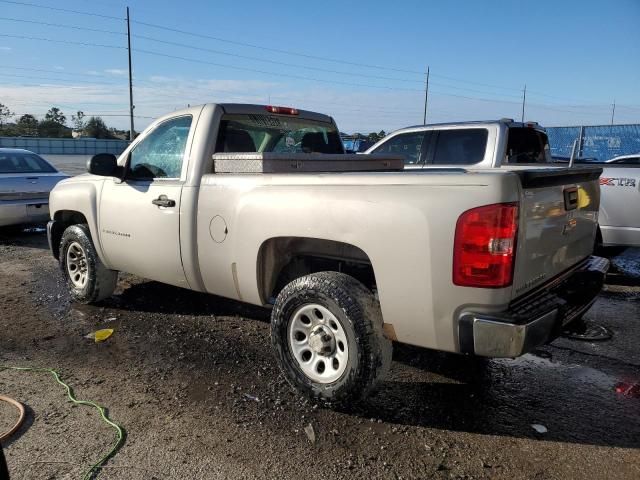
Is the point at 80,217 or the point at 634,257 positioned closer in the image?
the point at 80,217

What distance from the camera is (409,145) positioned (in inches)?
292

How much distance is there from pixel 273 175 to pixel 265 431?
1.60 meters

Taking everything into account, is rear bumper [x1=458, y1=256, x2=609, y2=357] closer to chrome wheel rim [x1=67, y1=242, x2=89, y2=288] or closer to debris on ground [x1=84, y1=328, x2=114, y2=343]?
debris on ground [x1=84, y1=328, x2=114, y2=343]

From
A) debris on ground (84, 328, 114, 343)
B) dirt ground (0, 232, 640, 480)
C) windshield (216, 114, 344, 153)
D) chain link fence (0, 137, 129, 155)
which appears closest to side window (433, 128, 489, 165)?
windshield (216, 114, 344, 153)

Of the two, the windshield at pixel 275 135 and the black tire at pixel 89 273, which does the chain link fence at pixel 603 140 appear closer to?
the windshield at pixel 275 135

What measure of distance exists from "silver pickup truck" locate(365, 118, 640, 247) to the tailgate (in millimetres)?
2709

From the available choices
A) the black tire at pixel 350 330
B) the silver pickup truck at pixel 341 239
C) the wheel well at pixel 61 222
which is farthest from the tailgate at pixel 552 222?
the wheel well at pixel 61 222

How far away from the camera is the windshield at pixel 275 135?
4.18m

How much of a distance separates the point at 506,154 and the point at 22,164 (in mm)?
8234

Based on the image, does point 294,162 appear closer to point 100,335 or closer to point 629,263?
point 100,335

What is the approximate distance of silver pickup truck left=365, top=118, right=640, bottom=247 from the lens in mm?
6137

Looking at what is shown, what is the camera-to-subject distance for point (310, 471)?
2650 mm

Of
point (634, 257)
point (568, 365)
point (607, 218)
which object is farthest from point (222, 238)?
point (634, 257)

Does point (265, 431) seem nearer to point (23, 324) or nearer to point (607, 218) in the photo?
point (23, 324)
